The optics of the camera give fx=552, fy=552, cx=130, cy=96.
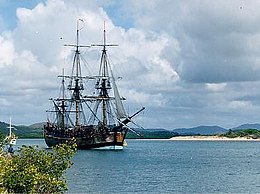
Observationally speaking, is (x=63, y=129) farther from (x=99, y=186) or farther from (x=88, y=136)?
(x=99, y=186)

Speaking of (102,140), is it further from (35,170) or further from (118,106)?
(35,170)

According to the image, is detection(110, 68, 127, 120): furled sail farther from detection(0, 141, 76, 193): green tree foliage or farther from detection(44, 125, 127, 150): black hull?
detection(0, 141, 76, 193): green tree foliage

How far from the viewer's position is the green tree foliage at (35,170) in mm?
23438

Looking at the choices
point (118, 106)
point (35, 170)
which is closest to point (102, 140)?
point (118, 106)

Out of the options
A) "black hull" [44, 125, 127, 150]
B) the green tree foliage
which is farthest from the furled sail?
the green tree foliage

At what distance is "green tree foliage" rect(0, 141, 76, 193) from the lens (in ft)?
76.9

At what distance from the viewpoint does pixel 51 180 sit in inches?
984

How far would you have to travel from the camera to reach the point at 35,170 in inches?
921

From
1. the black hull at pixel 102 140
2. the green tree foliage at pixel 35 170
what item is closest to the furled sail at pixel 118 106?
the black hull at pixel 102 140

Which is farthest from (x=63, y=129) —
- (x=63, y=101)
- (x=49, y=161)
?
(x=49, y=161)

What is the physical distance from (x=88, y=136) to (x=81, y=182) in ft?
248

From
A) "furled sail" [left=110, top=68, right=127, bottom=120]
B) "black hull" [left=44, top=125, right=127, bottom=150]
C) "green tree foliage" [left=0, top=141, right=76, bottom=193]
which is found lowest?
"green tree foliage" [left=0, top=141, right=76, bottom=193]

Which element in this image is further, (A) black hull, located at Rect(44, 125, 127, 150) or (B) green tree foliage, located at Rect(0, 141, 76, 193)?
(A) black hull, located at Rect(44, 125, 127, 150)

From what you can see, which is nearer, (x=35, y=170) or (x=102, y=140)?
(x=35, y=170)
